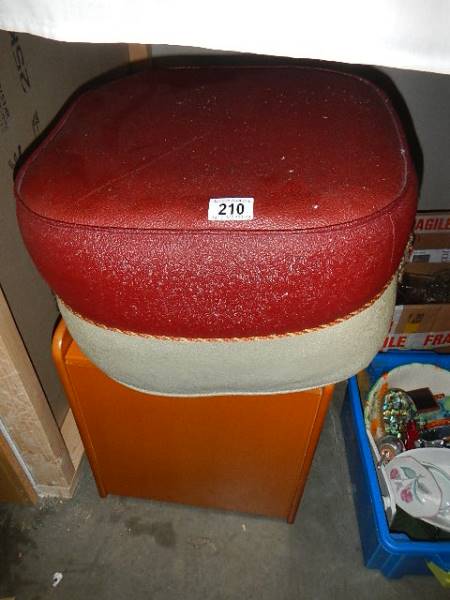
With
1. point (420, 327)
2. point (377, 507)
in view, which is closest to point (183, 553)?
point (377, 507)

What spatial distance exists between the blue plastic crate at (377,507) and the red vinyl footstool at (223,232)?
416 millimetres

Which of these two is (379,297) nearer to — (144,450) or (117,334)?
(117,334)

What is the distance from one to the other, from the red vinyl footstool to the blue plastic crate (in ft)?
1.36

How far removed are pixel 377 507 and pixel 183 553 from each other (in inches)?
16.3

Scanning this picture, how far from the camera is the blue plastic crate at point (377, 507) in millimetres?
873

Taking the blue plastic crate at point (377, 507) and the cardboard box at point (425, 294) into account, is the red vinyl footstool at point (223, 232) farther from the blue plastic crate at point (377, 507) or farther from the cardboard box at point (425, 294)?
the cardboard box at point (425, 294)

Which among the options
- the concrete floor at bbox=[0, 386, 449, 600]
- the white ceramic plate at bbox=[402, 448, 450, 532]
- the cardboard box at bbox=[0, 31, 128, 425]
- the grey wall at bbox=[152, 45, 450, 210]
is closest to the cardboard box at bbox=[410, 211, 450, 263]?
the grey wall at bbox=[152, 45, 450, 210]

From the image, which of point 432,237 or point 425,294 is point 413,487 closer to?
point 425,294

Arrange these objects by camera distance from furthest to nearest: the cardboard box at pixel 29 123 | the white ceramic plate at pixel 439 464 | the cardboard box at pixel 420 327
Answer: the cardboard box at pixel 420 327, the white ceramic plate at pixel 439 464, the cardboard box at pixel 29 123

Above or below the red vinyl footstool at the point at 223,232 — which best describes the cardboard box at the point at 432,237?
below

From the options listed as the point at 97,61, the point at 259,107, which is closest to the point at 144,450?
the point at 259,107

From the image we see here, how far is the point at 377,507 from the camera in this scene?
0.91 m

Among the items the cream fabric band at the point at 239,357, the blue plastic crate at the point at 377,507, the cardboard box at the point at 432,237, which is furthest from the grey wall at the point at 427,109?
the cream fabric band at the point at 239,357

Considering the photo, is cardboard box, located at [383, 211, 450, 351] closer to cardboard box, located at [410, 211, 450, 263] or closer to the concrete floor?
cardboard box, located at [410, 211, 450, 263]
